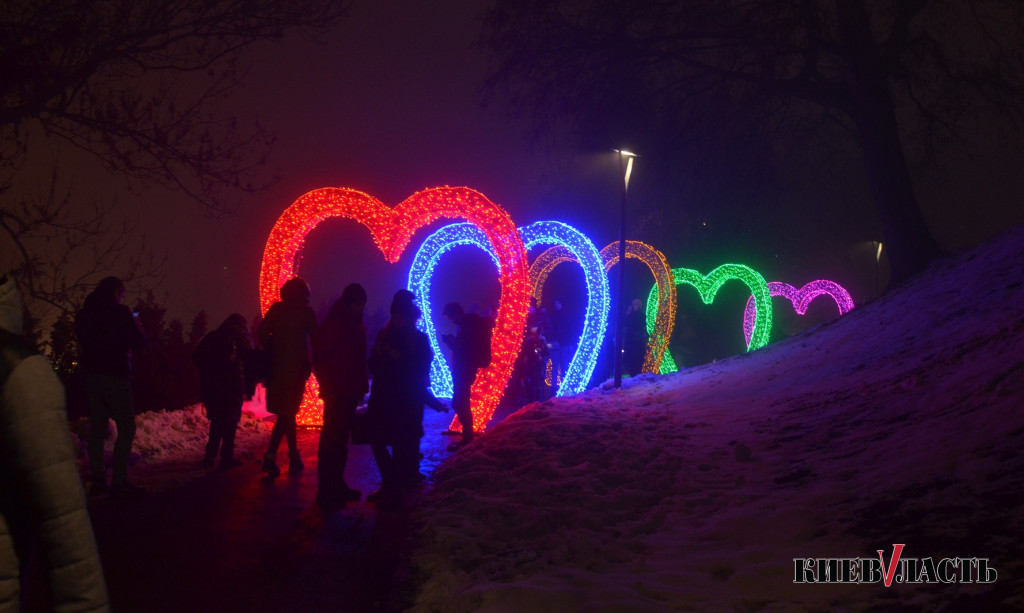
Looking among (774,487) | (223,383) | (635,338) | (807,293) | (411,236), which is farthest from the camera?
(807,293)

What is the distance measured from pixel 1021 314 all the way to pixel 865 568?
4861 millimetres

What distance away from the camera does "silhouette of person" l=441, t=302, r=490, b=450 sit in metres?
10.3

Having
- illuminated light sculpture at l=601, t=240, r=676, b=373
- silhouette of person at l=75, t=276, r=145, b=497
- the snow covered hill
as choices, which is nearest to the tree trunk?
the snow covered hill

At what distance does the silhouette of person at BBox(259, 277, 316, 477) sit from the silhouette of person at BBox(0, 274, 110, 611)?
20.5ft

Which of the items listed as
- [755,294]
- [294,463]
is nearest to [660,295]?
[755,294]

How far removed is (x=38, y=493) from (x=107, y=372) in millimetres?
5818

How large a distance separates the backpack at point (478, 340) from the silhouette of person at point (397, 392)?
9.65 ft

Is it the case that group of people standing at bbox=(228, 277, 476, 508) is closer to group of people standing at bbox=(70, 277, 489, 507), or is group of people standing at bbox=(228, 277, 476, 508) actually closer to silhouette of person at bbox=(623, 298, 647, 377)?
group of people standing at bbox=(70, 277, 489, 507)

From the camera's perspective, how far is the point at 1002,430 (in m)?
4.75

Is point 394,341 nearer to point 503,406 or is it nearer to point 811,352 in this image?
point 811,352

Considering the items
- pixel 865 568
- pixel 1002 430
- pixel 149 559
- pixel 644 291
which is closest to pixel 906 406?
pixel 1002 430

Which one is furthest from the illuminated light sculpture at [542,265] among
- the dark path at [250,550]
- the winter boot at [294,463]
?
the dark path at [250,550]

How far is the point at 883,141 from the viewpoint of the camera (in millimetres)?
14383

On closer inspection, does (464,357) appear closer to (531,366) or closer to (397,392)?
(397,392)
